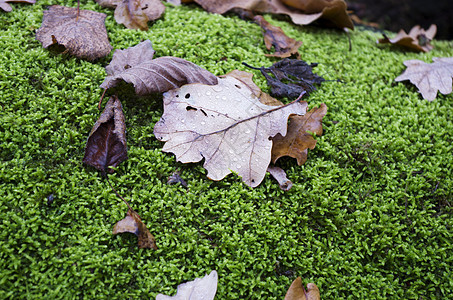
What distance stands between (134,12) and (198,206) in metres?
1.93

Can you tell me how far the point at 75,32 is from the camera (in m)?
2.39

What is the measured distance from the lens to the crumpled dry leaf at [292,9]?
326 centimetres

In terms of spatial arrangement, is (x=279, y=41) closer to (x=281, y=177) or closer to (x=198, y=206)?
(x=281, y=177)

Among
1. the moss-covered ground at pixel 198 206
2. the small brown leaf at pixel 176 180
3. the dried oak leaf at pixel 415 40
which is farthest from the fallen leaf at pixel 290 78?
the dried oak leaf at pixel 415 40

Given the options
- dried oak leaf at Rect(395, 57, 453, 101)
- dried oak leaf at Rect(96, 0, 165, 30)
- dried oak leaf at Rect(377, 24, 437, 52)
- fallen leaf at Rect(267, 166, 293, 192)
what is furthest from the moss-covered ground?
dried oak leaf at Rect(377, 24, 437, 52)

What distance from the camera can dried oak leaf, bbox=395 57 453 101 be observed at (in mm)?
2879

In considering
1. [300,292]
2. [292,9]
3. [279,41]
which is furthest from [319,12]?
[300,292]

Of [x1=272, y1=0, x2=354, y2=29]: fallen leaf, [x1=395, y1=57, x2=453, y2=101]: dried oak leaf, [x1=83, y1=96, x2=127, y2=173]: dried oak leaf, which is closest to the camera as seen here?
[x1=83, y1=96, x2=127, y2=173]: dried oak leaf

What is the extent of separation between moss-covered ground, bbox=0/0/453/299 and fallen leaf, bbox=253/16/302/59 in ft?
1.67

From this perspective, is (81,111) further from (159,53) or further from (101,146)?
(159,53)

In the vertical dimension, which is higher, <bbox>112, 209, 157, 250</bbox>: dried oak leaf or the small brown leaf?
the small brown leaf

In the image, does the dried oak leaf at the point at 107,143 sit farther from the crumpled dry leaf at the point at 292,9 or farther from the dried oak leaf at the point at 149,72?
the crumpled dry leaf at the point at 292,9

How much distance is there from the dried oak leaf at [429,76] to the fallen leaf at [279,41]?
3.38 ft

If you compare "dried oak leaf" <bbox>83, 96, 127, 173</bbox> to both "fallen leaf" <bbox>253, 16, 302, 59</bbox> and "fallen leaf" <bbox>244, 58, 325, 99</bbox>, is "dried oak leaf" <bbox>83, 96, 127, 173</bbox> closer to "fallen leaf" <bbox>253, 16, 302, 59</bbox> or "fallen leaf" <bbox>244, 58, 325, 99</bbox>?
"fallen leaf" <bbox>244, 58, 325, 99</bbox>
